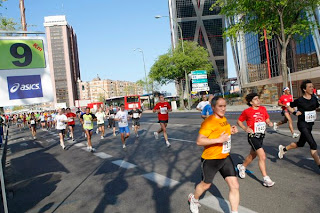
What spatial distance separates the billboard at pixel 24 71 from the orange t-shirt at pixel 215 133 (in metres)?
3.30

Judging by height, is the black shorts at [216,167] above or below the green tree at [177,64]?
below

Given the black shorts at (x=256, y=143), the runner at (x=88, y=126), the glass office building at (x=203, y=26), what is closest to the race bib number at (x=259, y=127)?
the black shorts at (x=256, y=143)

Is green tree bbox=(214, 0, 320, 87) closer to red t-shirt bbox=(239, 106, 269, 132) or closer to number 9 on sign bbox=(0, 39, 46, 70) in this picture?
red t-shirt bbox=(239, 106, 269, 132)

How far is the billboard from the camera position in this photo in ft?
16.1

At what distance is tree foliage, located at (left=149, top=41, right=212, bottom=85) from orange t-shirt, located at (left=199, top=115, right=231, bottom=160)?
38.2 meters

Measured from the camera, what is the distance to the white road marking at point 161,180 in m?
5.28

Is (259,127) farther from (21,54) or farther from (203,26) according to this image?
(203,26)

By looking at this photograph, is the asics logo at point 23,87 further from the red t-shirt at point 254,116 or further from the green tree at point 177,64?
the green tree at point 177,64

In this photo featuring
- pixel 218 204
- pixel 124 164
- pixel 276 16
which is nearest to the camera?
pixel 218 204

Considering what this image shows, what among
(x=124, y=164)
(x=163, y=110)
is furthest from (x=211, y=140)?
(x=163, y=110)

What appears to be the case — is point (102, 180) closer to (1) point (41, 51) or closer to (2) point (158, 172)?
(2) point (158, 172)

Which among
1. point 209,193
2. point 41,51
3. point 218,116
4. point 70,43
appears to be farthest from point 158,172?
point 70,43

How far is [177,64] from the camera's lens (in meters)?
42.0

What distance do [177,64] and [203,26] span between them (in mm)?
51254
